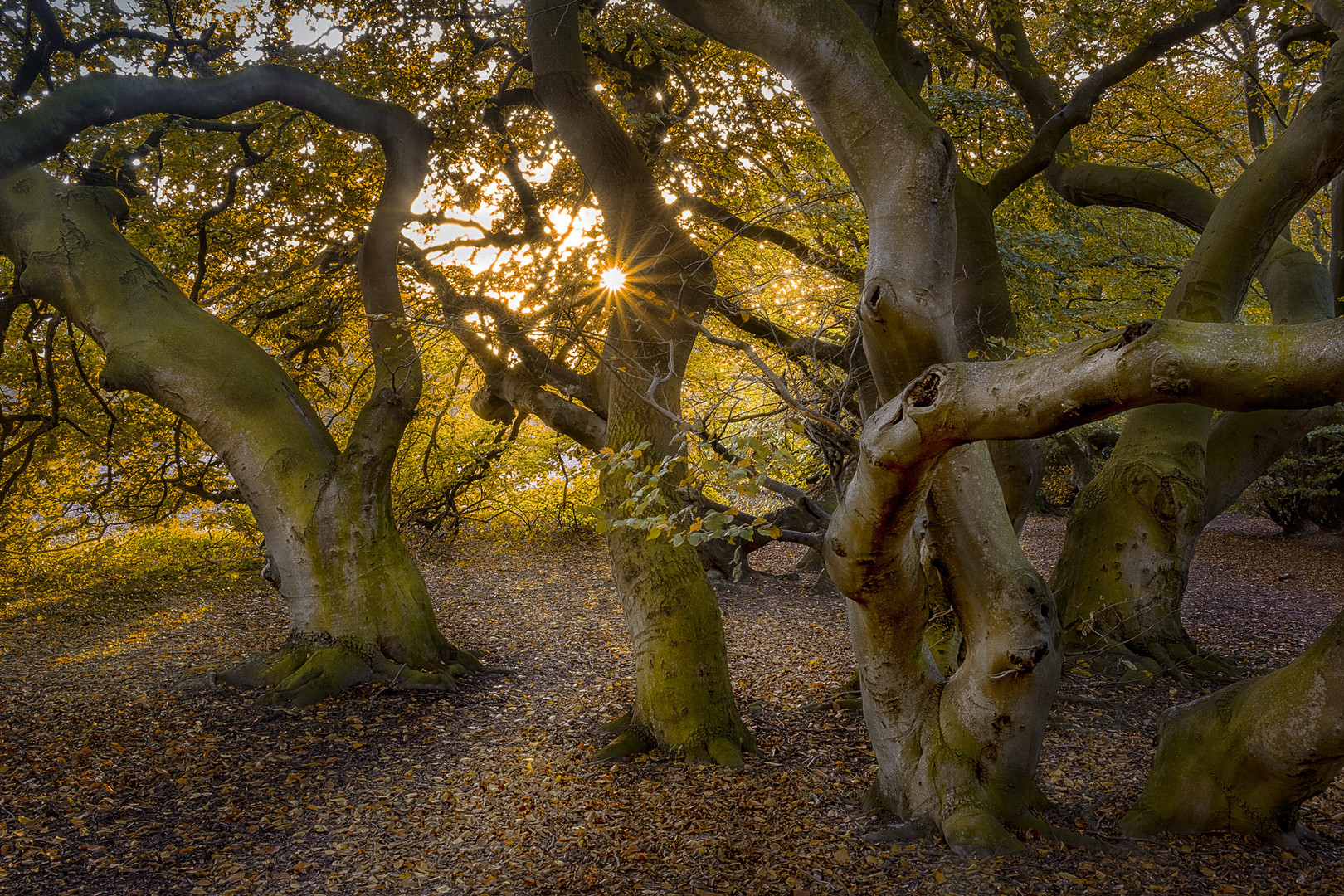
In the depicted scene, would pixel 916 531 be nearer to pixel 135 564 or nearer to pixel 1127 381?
pixel 1127 381

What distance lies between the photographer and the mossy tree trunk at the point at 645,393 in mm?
5285

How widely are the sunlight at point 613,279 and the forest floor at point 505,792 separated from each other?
3376 mm

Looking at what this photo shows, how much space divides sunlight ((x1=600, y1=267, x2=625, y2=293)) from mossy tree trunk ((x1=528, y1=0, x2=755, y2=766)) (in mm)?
85

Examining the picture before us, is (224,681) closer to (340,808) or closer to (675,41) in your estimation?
(340,808)

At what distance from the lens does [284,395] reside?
6613 mm

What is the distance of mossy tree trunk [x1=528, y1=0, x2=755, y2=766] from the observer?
5285 millimetres

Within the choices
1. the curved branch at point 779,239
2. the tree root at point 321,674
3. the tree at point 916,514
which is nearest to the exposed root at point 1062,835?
the tree at point 916,514

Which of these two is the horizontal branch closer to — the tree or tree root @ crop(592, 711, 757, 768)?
the tree

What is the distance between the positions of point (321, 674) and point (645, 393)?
348 centimetres

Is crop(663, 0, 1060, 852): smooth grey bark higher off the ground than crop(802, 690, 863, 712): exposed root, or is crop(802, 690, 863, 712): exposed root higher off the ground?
crop(663, 0, 1060, 852): smooth grey bark

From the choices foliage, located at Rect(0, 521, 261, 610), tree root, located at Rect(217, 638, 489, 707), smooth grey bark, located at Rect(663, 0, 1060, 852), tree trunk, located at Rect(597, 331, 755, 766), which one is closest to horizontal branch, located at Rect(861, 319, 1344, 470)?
smooth grey bark, located at Rect(663, 0, 1060, 852)

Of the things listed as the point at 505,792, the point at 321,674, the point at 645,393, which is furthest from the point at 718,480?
the point at 321,674

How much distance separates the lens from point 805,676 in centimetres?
711

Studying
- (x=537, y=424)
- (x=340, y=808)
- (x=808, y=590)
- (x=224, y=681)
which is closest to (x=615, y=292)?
(x=340, y=808)
